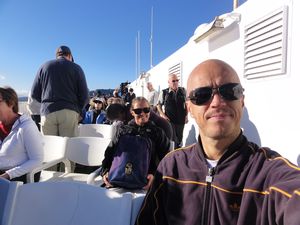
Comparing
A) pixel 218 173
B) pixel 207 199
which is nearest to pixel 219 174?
pixel 218 173

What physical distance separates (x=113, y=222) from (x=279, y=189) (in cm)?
87

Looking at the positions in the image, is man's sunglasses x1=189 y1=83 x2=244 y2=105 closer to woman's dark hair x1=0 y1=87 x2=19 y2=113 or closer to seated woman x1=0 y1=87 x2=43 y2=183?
seated woman x1=0 y1=87 x2=43 y2=183

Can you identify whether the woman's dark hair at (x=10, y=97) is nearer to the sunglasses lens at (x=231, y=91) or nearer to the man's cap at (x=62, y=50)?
the man's cap at (x=62, y=50)

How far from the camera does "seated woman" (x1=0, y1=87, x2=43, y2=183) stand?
220 centimetres

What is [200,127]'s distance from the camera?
1147mm

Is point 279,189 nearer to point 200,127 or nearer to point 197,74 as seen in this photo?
point 200,127

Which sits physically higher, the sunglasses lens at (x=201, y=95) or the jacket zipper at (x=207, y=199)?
the sunglasses lens at (x=201, y=95)

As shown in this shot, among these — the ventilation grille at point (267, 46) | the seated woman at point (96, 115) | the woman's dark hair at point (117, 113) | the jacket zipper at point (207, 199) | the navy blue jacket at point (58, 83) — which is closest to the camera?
the jacket zipper at point (207, 199)

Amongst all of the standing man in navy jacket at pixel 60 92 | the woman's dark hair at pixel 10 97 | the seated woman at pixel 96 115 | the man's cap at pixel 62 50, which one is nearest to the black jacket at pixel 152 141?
the woman's dark hair at pixel 10 97

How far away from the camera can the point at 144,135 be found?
227 cm

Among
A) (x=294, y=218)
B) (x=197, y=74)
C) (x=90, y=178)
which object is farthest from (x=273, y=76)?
(x=294, y=218)

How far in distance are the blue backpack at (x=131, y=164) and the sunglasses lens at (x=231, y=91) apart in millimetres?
1207

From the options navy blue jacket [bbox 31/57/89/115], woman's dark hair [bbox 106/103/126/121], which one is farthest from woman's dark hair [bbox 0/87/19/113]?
woman's dark hair [bbox 106/103/126/121]

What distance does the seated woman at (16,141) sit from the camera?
220 cm
